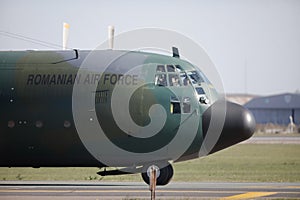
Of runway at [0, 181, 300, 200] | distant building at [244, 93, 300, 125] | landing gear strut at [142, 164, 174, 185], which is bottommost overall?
distant building at [244, 93, 300, 125]

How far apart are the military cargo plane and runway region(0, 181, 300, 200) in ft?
3.29

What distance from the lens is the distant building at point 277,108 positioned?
13962cm

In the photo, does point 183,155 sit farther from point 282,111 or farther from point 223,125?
point 282,111

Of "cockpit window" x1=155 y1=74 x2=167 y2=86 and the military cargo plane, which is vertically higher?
"cockpit window" x1=155 y1=74 x2=167 y2=86

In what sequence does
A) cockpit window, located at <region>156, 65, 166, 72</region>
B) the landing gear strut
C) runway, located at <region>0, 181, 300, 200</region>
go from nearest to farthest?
runway, located at <region>0, 181, 300, 200</region> < cockpit window, located at <region>156, 65, 166, 72</region> < the landing gear strut

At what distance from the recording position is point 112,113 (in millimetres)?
24547

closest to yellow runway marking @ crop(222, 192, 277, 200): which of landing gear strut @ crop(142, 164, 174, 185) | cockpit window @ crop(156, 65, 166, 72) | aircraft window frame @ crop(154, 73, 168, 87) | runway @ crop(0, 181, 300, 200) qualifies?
runway @ crop(0, 181, 300, 200)

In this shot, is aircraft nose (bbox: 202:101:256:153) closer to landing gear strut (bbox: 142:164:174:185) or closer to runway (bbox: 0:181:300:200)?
runway (bbox: 0:181:300:200)

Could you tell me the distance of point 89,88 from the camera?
81.4 ft

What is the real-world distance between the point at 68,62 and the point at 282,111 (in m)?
120

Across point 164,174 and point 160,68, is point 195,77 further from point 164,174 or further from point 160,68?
point 164,174

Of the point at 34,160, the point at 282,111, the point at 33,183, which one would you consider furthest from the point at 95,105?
the point at 282,111

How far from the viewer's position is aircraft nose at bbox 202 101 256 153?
2466cm

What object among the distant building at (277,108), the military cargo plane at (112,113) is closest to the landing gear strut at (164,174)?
the military cargo plane at (112,113)
